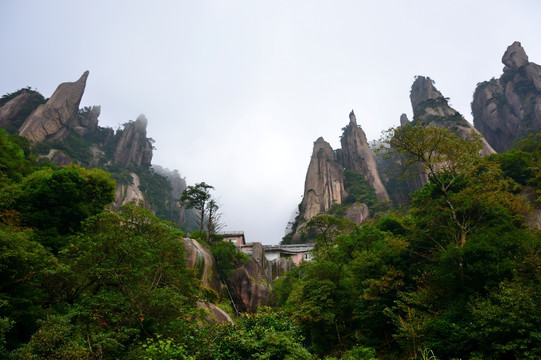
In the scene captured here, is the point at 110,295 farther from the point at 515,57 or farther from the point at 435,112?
the point at 515,57

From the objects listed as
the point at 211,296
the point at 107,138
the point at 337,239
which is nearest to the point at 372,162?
→ the point at 337,239

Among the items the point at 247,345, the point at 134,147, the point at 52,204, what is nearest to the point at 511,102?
the point at 247,345

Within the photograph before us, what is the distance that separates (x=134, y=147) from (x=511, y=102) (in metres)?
84.2

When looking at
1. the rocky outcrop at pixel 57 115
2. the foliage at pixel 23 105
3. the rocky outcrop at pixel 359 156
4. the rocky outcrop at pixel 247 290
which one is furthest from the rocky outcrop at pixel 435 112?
the foliage at pixel 23 105

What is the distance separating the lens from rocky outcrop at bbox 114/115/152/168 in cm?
7219

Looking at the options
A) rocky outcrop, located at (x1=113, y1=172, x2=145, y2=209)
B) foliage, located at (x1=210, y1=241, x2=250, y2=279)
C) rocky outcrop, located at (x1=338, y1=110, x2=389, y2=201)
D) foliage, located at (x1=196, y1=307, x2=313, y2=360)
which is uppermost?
rocky outcrop, located at (x1=338, y1=110, x2=389, y2=201)

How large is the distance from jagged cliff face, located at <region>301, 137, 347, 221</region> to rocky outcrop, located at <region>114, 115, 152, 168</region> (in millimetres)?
43530

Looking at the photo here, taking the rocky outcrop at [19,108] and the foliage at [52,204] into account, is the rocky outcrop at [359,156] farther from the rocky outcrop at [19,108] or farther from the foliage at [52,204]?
the rocky outcrop at [19,108]

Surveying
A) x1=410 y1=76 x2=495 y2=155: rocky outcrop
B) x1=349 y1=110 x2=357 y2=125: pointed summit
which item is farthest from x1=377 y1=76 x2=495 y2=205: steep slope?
x1=349 y1=110 x2=357 y2=125: pointed summit

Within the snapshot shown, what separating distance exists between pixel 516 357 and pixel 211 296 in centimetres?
1858

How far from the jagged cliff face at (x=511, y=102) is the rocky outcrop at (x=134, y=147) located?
3149 inches

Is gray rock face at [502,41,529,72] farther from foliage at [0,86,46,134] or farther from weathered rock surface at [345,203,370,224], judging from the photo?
foliage at [0,86,46,134]

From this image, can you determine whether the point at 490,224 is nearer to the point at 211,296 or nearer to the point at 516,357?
the point at 516,357

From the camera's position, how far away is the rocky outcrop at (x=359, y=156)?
209 ft
